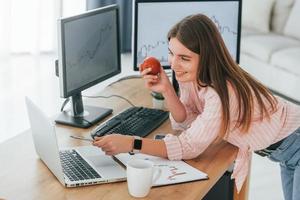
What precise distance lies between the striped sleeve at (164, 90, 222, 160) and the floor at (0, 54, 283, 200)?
1.25 meters

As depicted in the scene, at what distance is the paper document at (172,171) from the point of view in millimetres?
1673

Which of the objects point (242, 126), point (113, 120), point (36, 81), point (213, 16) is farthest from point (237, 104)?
point (36, 81)

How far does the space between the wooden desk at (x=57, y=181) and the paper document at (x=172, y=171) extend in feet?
0.06

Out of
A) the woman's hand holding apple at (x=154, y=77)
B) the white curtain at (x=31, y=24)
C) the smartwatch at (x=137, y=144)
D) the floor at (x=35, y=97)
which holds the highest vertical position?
the woman's hand holding apple at (x=154, y=77)

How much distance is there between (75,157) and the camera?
69.9 inches

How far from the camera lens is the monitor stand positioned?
6.77ft

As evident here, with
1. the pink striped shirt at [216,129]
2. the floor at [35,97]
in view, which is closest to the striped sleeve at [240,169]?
the pink striped shirt at [216,129]

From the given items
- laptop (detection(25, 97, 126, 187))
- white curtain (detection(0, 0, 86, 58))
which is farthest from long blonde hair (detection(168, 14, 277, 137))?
white curtain (detection(0, 0, 86, 58))

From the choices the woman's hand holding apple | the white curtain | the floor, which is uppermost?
the woman's hand holding apple

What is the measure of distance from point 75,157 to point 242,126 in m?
0.54

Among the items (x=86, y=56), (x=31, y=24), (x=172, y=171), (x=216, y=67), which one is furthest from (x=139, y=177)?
(x=31, y=24)

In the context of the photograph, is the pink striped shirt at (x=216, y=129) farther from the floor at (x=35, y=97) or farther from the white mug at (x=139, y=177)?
the floor at (x=35, y=97)

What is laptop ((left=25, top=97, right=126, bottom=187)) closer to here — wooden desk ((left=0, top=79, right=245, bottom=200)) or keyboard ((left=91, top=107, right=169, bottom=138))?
wooden desk ((left=0, top=79, right=245, bottom=200))

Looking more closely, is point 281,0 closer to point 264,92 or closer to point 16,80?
point 16,80
